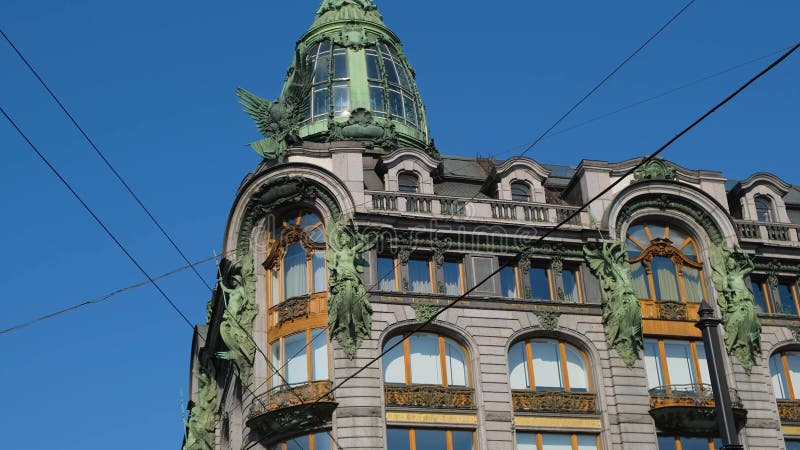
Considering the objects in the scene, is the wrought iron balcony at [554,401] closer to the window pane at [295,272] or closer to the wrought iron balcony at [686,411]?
the wrought iron balcony at [686,411]

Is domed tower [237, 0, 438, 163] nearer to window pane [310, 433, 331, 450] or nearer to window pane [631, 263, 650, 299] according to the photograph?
window pane [631, 263, 650, 299]

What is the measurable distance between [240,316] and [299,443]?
621 centimetres

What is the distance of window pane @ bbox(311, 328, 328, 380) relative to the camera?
45.6 meters

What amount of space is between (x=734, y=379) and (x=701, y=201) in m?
7.52

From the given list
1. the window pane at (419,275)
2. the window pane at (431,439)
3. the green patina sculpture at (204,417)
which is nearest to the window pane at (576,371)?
the window pane at (431,439)

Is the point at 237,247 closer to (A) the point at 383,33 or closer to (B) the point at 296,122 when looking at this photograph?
(B) the point at 296,122

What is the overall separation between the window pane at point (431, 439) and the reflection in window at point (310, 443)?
3223 mm

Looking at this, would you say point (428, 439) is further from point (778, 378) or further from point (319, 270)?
point (778, 378)

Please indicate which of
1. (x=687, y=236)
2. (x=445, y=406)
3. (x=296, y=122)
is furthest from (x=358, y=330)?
(x=687, y=236)

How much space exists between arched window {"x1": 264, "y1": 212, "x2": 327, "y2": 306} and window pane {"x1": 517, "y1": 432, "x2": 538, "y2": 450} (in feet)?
30.2

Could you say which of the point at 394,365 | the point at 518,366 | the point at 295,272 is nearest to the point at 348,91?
the point at 295,272

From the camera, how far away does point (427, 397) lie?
45.4m

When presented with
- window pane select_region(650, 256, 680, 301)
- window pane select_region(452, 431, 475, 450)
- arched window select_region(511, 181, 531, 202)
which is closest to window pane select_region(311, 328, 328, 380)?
window pane select_region(452, 431, 475, 450)

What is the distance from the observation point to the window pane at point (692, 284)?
50.3 metres
